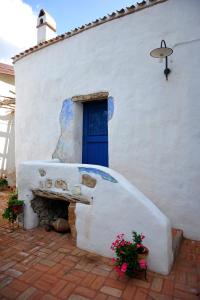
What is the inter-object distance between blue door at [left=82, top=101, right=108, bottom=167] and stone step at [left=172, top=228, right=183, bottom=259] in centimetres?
209

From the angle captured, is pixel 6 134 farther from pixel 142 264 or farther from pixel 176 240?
pixel 142 264

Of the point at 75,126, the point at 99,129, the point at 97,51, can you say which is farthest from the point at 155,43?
the point at 75,126

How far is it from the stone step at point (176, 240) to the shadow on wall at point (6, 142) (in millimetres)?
7235

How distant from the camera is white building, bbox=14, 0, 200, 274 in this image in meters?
3.83

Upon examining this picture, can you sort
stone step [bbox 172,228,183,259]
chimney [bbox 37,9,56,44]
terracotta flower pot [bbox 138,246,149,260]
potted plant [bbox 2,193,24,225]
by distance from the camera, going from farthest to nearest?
chimney [bbox 37,9,56,44] → potted plant [bbox 2,193,24,225] → stone step [bbox 172,228,183,259] → terracotta flower pot [bbox 138,246,149,260]

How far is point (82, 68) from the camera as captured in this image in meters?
5.13

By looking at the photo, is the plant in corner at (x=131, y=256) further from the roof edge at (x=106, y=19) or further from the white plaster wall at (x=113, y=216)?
the roof edge at (x=106, y=19)

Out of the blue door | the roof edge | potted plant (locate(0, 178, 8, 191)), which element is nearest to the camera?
the roof edge

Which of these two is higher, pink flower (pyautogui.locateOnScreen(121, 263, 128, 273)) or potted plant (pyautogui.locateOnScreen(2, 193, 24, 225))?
potted plant (pyautogui.locateOnScreen(2, 193, 24, 225))

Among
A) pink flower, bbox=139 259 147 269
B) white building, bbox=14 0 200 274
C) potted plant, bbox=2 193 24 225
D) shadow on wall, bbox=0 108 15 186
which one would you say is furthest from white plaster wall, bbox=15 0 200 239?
shadow on wall, bbox=0 108 15 186

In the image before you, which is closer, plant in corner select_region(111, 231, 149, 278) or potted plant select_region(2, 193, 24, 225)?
plant in corner select_region(111, 231, 149, 278)

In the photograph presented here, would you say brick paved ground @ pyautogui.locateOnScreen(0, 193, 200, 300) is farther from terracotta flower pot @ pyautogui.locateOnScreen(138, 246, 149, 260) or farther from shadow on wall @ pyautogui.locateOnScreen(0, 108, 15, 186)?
shadow on wall @ pyautogui.locateOnScreen(0, 108, 15, 186)

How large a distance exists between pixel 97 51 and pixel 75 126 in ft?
6.10

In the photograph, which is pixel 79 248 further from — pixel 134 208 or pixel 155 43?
pixel 155 43
